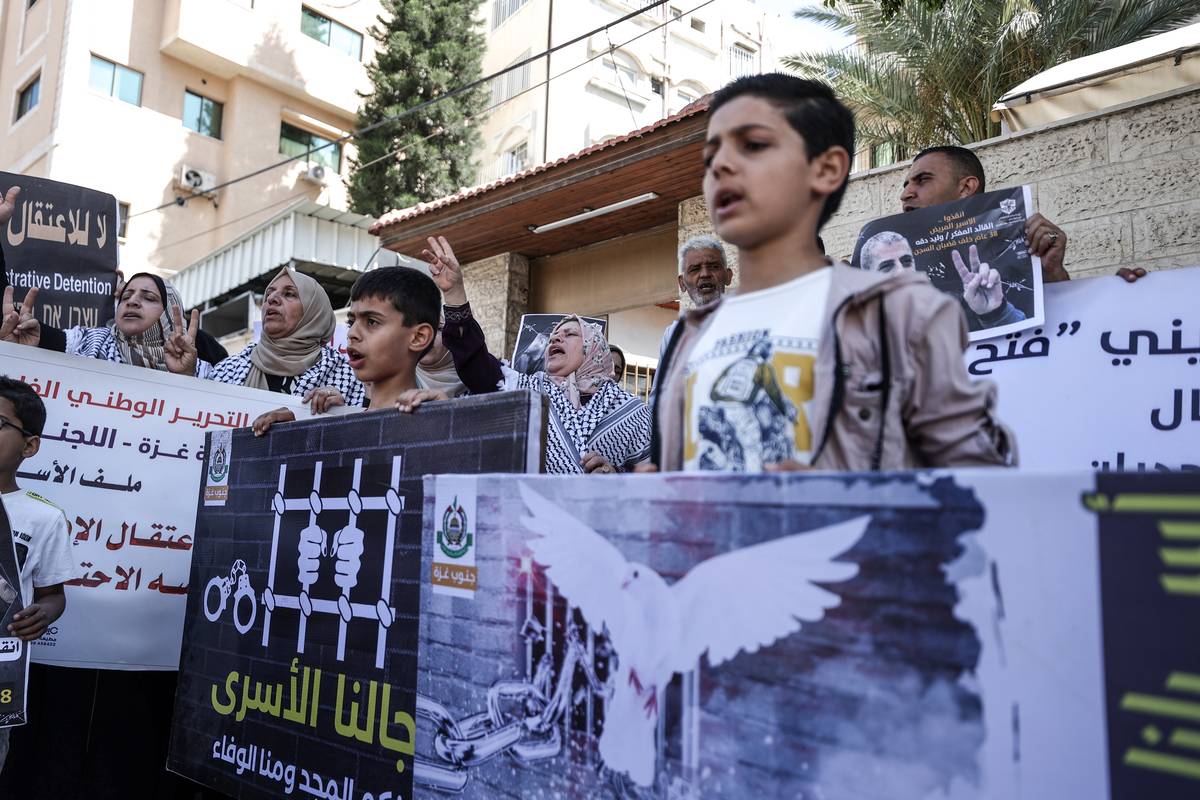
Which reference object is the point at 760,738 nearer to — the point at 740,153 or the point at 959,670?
the point at 959,670

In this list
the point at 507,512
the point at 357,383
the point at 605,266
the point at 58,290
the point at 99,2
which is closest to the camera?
the point at 507,512

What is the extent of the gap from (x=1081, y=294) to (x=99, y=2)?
880 inches

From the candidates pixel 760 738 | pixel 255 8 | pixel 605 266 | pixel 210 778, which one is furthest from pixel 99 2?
pixel 760 738

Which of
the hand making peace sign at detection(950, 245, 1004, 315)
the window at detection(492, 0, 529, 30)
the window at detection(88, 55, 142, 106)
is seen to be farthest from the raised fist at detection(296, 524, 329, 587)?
the window at detection(492, 0, 529, 30)

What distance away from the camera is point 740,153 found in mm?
1583

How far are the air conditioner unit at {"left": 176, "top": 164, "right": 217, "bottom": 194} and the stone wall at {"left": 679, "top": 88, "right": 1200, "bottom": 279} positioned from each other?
18.4 m

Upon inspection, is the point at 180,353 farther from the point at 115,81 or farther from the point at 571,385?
the point at 115,81

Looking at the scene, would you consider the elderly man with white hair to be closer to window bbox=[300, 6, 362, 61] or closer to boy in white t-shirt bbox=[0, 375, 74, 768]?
boy in white t-shirt bbox=[0, 375, 74, 768]

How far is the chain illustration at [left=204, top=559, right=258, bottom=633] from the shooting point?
2.70m

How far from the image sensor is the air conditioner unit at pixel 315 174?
2155 centimetres

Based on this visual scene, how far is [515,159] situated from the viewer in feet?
68.7

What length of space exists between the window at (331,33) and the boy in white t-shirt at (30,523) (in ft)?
72.9

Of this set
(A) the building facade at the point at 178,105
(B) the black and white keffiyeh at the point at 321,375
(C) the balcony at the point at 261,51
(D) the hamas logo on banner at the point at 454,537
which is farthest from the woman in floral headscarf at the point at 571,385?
(C) the balcony at the point at 261,51

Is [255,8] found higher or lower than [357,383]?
higher
